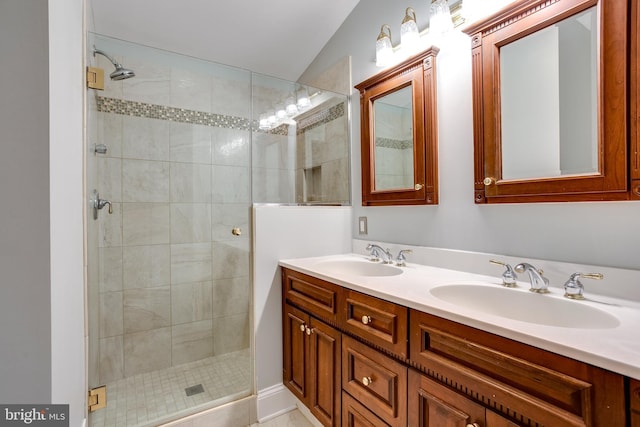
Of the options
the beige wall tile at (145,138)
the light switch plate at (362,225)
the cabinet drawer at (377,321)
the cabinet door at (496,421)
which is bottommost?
the cabinet door at (496,421)

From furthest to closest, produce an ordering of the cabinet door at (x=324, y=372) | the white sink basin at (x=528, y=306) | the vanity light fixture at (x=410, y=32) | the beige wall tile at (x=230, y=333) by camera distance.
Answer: the beige wall tile at (x=230, y=333) → the vanity light fixture at (x=410, y=32) → the cabinet door at (x=324, y=372) → the white sink basin at (x=528, y=306)

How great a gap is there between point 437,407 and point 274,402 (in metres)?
1.22

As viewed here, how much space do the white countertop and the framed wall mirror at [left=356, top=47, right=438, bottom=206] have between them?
0.48 m

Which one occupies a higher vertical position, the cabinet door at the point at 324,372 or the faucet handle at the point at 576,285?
the faucet handle at the point at 576,285

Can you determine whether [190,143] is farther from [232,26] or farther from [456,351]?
[456,351]

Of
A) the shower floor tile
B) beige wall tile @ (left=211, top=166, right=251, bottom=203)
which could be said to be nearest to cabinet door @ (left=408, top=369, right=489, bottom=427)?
the shower floor tile

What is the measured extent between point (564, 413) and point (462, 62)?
4.66ft

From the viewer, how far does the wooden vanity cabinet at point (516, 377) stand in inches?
24.5

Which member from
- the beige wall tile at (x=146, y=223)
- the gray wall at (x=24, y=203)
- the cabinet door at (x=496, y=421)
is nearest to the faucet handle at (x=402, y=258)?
the cabinet door at (x=496, y=421)

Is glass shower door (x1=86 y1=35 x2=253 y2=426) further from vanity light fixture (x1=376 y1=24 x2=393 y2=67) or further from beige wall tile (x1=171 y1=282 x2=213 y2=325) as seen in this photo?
vanity light fixture (x1=376 y1=24 x2=393 y2=67)

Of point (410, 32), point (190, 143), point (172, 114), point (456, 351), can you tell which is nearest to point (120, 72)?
point (172, 114)

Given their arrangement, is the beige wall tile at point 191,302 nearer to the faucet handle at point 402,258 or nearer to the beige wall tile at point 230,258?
the beige wall tile at point 230,258

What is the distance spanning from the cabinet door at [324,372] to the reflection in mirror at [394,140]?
931mm

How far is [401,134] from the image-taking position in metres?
1.78
